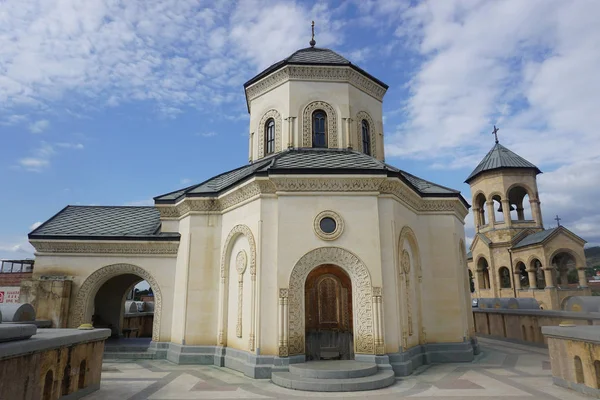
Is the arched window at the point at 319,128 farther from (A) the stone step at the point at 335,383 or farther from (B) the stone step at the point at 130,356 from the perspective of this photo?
(B) the stone step at the point at 130,356

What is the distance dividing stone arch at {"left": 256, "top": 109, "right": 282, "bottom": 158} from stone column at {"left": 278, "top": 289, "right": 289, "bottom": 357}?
5.63m

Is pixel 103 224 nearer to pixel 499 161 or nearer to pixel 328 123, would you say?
pixel 328 123

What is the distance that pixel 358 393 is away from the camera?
842cm

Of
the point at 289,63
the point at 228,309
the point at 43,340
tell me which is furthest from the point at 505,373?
the point at 289,63

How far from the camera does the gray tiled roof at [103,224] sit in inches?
558

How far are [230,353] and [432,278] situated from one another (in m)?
6.83

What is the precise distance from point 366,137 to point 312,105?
243 cm

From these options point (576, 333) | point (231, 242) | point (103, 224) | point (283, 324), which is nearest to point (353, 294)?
point (283, 324)

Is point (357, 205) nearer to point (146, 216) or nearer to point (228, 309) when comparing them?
point (228, 309)

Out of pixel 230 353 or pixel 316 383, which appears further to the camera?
pixel 230 353

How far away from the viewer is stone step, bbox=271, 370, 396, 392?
858 centimetres

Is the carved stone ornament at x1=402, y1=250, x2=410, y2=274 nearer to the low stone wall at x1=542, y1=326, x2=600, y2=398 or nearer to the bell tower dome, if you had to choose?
the low stone wall at x1=542, y1=326, x2=600, y2=398

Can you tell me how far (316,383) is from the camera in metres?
8.65

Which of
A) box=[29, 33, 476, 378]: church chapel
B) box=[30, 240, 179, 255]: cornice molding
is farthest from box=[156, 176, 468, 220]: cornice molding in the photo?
box=[30, 240, 179, 255]: cornice molding
